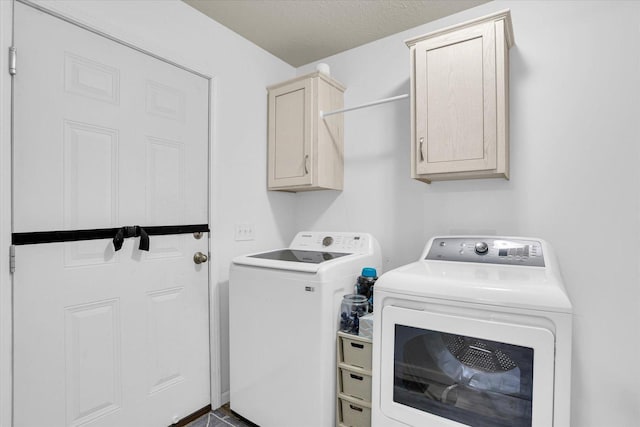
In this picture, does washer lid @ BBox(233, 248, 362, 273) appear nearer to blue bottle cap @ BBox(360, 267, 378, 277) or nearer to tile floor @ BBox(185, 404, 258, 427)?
blue bottle cap @ BBox(360, 267, 378, 277)

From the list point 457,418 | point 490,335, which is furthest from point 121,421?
point 490,335

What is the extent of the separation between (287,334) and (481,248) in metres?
1.04

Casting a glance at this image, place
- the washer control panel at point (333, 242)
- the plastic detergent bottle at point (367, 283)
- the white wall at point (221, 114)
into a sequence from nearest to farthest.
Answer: the white wall at point (221, 114)
the plastic detergent bottle at point (367, 283)
the washer control panel at point (333, 242)

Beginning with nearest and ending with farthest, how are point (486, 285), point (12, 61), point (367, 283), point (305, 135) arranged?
point (486, 285)
point (12, 61)
point (367, 283)
point (305, 135)

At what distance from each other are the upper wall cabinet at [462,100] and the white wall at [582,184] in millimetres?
189

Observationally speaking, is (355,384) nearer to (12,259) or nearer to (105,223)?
(105,223)

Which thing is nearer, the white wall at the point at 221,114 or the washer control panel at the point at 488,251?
the white wall at the point at 221,114

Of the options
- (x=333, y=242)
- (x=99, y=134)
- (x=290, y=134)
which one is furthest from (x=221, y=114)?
(x=333, y=242)

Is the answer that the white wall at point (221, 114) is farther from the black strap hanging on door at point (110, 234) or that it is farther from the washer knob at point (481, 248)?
the washer knob at point (481, 248)

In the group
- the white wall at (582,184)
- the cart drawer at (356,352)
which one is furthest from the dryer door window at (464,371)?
the white wall at (582,184)

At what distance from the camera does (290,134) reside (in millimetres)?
2271

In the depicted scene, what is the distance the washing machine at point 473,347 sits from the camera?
3.28 ft

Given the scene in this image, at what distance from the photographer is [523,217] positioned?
1.76 meters

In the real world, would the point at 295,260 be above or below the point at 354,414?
above
